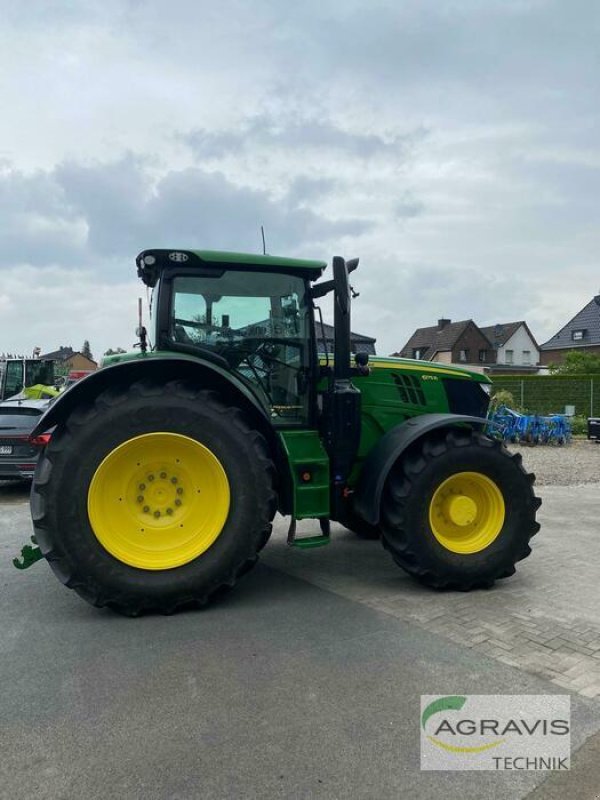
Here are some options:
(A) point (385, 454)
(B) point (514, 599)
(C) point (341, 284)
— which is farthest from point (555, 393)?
(C) point (341, 284)

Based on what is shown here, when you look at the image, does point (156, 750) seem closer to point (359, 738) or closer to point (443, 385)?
point (359, 738)

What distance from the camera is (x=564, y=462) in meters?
12.7

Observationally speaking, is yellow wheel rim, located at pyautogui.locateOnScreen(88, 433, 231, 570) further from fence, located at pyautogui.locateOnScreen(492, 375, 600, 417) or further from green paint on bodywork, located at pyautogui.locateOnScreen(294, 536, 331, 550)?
fence, located at pyautogui.locateOnScreen(492, 375, 600, 417)

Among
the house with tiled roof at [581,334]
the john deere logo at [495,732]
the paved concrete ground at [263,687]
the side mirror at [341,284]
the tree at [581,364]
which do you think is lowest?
the john deere logo at [495,732]

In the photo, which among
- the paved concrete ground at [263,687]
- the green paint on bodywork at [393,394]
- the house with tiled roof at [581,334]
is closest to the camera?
the paved concrete ground at [263,687]

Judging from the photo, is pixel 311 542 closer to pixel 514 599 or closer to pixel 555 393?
pixel 514 599

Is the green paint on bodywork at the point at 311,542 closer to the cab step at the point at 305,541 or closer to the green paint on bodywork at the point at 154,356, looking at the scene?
the cab step at the point at 305,541

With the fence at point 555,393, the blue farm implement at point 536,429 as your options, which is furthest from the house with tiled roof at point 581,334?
the blue farm implement at point 536,429

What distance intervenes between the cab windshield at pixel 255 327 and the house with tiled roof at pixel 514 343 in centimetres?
5718

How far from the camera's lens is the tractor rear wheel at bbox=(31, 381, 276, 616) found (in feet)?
12.8

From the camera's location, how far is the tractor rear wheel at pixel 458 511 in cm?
445

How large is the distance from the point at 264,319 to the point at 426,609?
7.79 ft

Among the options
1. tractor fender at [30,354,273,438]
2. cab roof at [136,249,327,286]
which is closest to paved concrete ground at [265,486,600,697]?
tractor fender at [30,354,273,438]

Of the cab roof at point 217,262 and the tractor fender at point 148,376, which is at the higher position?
the cab roof at point 217,262
